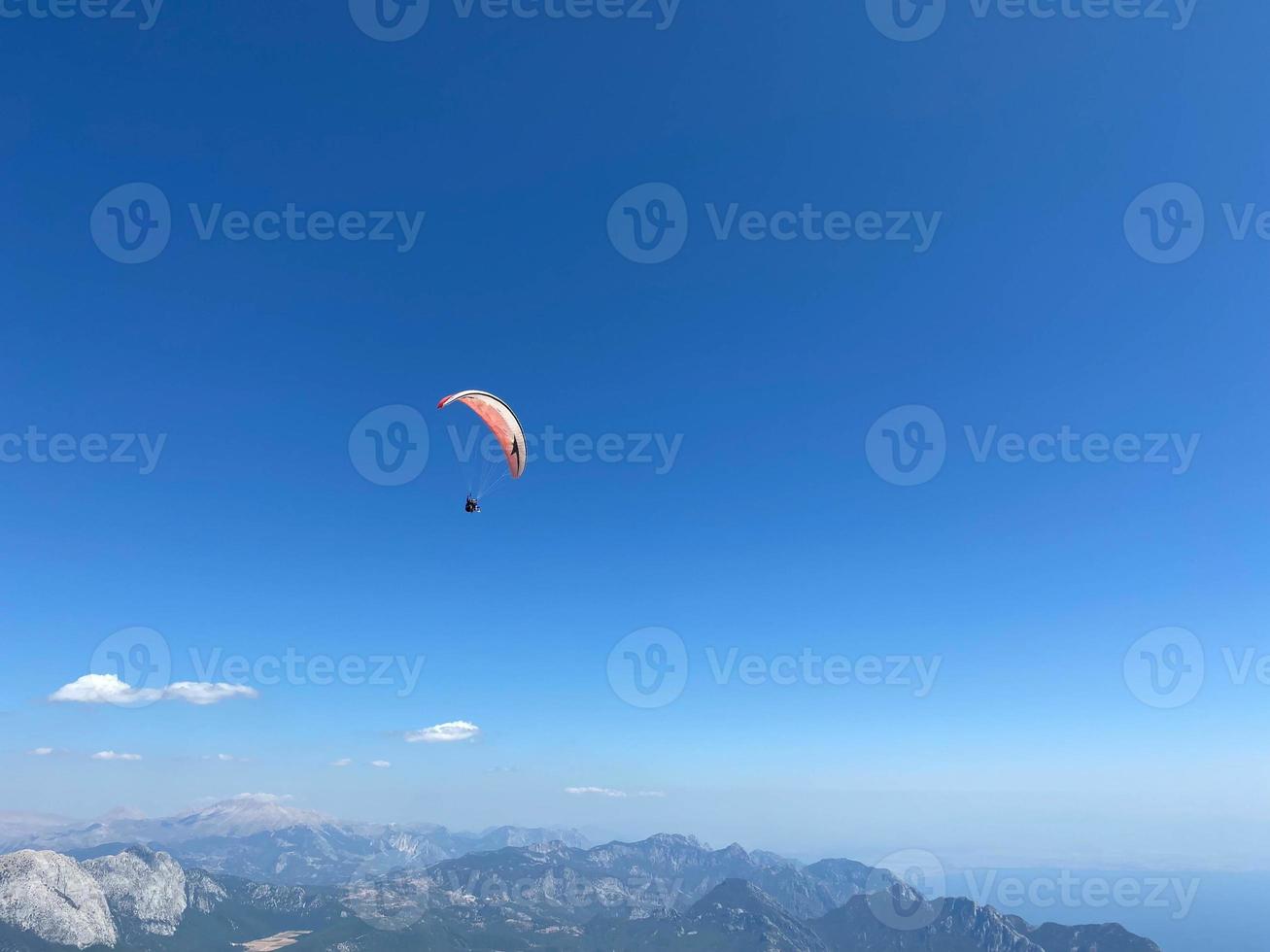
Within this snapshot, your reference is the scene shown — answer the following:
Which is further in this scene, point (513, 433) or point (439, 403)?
point (513, 433)

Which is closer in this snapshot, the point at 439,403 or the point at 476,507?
the point at 439,403

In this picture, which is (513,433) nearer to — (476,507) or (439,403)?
(476,507)

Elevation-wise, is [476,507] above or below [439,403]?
below

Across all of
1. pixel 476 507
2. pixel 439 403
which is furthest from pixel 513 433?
pixel 439 403

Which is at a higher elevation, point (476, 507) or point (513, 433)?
point (513, 433)
